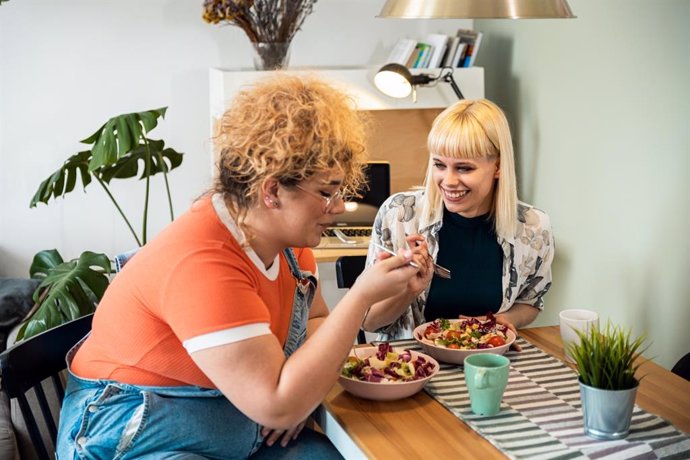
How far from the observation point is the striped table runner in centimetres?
138

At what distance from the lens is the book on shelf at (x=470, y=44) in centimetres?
→ 348

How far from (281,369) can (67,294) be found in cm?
154

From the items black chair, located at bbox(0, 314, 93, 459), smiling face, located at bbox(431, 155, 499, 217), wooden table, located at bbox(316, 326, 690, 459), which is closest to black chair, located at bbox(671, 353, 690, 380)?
wooden table, located at bbox(316, 326, 690, 459)

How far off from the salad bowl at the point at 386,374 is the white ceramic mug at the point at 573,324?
288 millimetres

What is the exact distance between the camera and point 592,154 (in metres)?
2.85

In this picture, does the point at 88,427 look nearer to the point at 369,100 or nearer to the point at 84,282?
the point at 84,282

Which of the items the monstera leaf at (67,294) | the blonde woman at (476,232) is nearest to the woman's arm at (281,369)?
the blonde woman at (476,232)

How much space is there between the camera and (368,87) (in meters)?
3.36

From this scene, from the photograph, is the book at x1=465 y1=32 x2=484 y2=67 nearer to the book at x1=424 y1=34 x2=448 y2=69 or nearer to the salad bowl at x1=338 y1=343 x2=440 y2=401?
the book at x1=424 y1=34 x2=448 y2=69

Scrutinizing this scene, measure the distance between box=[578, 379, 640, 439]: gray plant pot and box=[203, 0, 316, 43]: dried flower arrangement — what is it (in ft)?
7.03

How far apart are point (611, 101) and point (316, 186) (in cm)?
151

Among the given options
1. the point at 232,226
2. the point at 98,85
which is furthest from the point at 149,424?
the point at 98,85

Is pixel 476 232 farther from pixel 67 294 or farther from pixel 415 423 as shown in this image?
pixel 67 294

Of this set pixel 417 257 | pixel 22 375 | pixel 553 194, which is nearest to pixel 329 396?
pixel 417 257
